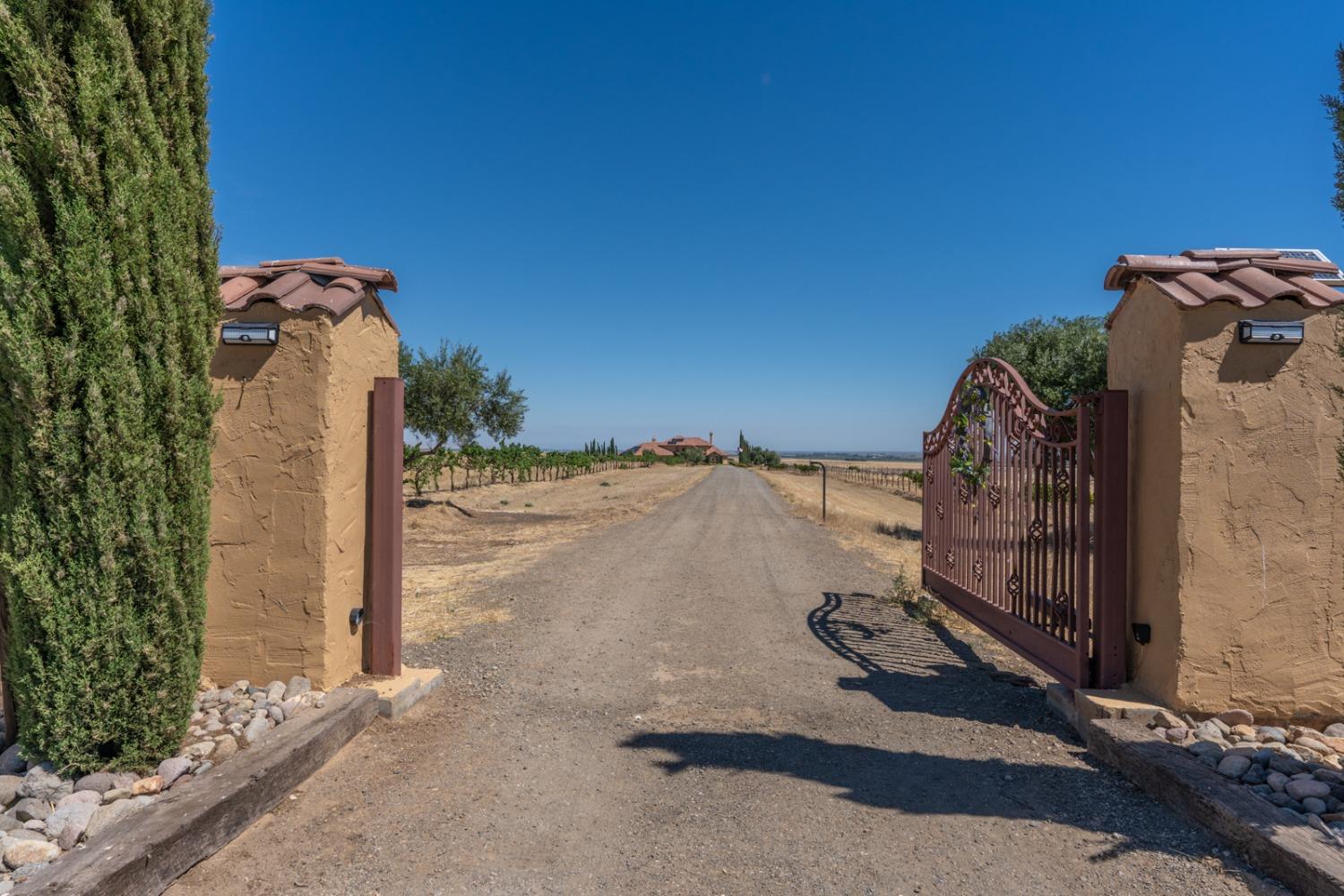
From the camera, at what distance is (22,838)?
2.42m

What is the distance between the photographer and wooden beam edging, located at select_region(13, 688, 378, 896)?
2.19m

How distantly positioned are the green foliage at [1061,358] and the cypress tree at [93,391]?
1425 centimetres

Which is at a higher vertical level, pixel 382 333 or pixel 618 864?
pixel 382 333

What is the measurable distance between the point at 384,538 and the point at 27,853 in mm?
2304

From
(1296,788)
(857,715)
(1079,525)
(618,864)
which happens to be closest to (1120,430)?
(1079,525)

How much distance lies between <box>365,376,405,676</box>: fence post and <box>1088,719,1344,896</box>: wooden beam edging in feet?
15.0

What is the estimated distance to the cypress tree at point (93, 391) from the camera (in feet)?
8.76

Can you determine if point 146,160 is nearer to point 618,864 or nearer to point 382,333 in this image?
point 382,333

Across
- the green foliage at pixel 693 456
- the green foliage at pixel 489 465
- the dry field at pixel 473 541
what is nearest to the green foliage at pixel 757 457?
the green foliage at pixel 693 456

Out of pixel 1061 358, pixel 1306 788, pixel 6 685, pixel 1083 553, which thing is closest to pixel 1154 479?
pixel 1083 553

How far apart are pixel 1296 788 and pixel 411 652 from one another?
6103 mm

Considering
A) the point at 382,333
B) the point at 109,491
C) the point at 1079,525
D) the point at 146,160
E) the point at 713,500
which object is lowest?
the point at 713,500

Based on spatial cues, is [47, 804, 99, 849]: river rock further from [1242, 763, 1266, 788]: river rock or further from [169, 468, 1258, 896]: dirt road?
[1242, 763, 1266, 788]: river rock

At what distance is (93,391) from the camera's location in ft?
8.91
